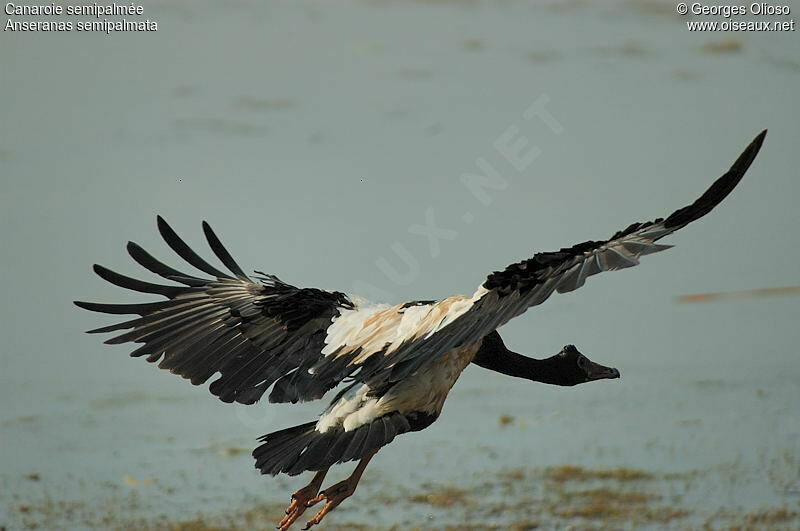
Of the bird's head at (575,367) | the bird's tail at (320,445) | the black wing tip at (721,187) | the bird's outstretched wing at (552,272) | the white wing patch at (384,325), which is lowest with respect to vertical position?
the bird's tail at (320,445)

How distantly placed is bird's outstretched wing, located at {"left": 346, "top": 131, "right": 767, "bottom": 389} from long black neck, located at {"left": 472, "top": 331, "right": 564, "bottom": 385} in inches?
35.7

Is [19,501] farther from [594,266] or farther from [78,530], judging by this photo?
[594,266]

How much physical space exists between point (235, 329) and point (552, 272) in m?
1.84

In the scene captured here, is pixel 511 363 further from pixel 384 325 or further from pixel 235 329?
pixel 235 329

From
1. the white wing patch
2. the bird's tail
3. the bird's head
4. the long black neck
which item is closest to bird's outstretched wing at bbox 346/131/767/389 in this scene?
the white wing patch

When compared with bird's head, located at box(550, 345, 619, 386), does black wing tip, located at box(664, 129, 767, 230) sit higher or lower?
higher

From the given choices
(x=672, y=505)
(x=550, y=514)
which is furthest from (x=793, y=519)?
(x=550, y=514)

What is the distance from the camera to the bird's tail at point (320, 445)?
20.1ft

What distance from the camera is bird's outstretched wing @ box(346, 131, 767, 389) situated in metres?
5.64

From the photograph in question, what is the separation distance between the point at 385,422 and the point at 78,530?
3.22 m

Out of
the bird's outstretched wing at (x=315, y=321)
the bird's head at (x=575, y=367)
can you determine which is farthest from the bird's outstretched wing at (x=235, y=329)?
the bird's head at (x=575, y=367)

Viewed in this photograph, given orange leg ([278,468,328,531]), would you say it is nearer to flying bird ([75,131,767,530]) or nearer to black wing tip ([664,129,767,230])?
flying bird ([75,131,767,530])

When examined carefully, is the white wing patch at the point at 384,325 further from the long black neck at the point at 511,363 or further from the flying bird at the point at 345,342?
the long black neck at the point at 511,363

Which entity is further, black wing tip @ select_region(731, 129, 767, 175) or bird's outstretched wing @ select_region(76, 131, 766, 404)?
bird's outstretched wing @ select_region(76, 131, 766, 404)
